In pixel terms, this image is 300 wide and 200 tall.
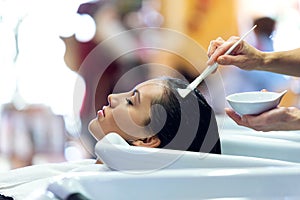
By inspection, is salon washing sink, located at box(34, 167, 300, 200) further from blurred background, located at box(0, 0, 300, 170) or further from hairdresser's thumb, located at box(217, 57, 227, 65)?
blurred background, located at box(0, 0, 300, 170)

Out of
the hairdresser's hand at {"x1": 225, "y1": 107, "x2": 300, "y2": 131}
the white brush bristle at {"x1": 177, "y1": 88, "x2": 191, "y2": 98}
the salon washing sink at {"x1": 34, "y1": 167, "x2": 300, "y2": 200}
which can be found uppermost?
the white brush bristle at {"x1": 177, "y1": 88, "x2": 191, "y2": 98}

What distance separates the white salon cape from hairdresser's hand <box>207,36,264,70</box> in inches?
17.9

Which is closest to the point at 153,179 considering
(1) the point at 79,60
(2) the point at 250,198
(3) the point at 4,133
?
(2) the point at 250,198

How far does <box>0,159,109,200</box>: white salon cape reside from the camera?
126 cm

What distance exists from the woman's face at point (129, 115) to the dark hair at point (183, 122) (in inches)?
0.9

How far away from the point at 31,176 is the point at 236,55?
0.73 m

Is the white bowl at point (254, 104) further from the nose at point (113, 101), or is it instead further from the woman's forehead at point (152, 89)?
the nose at point (113, 101)

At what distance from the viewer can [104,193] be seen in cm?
98

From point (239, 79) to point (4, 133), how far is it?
1367 mm

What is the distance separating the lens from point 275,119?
1.20 m

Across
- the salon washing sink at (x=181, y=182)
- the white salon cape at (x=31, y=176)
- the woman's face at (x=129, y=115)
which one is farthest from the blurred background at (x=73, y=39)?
the salon washing sink at (x=181, y=182)

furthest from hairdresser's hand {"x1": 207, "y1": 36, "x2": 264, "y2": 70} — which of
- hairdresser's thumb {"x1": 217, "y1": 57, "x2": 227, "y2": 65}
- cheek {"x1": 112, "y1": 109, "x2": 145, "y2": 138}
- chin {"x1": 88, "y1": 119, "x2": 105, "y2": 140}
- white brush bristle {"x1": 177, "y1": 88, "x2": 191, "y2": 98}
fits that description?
chin {"x1": 88, "y1": 119, "x2": 105, "y2": 140}

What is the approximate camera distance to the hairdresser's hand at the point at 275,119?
1.19 m

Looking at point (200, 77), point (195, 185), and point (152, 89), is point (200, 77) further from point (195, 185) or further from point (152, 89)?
point (195, 185)
